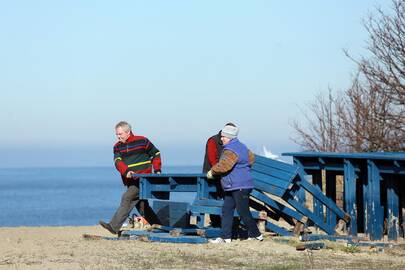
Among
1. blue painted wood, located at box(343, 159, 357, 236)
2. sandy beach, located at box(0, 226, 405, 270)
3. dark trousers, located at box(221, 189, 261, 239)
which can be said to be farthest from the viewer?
blue painted wood, located at box(343, 159, 357, 236)

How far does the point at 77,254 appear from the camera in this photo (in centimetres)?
1538

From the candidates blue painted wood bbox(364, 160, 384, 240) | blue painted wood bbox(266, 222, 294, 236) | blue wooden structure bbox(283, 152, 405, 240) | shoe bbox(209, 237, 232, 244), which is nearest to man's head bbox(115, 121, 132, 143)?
shoe bbox(209, 237, 232, 244)

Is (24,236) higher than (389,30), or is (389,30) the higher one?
(389,30)

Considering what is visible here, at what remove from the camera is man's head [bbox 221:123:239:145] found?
55.4ft

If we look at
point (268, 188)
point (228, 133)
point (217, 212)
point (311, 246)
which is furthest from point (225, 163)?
point (311, 246)

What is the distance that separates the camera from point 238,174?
55.3 ft

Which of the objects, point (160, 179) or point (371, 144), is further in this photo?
point (371, 144)

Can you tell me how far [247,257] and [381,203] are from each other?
13.7ft

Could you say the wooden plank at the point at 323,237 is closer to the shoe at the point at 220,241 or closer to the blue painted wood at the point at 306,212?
the blue painted wood at the point at 306,212

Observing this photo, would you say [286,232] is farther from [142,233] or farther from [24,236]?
[24,236]

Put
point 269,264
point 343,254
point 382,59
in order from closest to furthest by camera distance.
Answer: point 269,264 → point 343,254 → point 382,59

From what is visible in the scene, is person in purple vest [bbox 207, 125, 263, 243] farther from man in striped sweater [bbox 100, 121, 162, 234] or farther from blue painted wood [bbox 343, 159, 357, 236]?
blue painted wood [bbox 343, 159, 357, 236]

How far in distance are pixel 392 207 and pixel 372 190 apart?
431 mm

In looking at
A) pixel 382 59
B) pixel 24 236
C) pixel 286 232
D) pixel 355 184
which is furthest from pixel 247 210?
pixel 382 59
